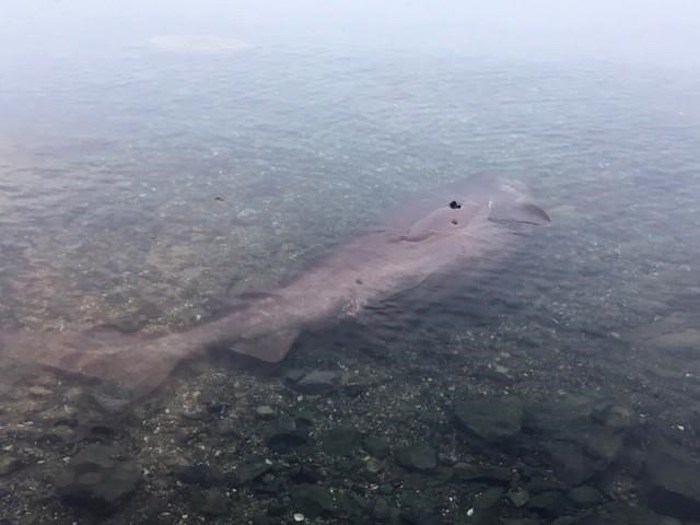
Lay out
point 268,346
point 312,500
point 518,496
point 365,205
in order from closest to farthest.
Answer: point 312,500, point 518,496, point 268,346, point 365,205

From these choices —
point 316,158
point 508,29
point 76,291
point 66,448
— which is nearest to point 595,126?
point 316,158

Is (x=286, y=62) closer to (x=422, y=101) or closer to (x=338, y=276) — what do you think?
(x=422, y=101)

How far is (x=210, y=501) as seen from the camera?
7379mm

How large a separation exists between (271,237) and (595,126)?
14918 mm

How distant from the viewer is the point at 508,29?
171ft

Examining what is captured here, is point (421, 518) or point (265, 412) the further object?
point (265, 412)

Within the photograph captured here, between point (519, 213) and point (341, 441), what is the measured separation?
353 inches

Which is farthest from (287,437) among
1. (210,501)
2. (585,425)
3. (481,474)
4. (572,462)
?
(585,425)

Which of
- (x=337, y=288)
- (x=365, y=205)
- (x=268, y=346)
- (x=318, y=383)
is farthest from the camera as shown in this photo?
(x=365, y=205)

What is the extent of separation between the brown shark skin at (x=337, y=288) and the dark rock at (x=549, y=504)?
4370mm

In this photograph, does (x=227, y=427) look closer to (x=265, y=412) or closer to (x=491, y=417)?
(x=265, y=412)

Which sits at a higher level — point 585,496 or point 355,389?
A: point 355,389

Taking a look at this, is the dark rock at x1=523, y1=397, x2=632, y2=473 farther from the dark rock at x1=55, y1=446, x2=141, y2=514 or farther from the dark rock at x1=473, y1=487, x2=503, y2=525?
the dark rock at x1=55, y1=446, x2=141, y2=514

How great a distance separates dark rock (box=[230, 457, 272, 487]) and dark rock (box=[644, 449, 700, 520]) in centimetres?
467
